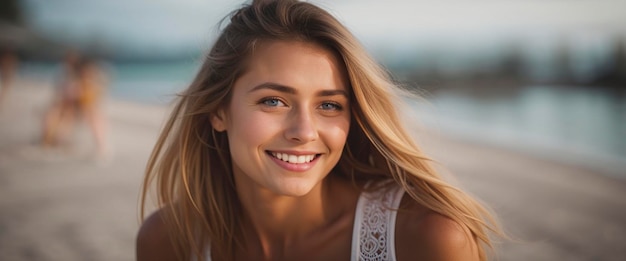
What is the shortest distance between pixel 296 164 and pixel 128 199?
4.49 m

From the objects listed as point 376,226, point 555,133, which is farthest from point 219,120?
point 555,133

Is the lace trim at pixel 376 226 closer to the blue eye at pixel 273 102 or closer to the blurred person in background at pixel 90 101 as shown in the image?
the blue eye at pixel 273 102

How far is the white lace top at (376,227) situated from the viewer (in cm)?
196

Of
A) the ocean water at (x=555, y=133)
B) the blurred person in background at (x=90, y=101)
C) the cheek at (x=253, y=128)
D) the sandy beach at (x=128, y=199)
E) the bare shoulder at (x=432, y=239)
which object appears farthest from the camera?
the ocean water at (x=555, y=133)

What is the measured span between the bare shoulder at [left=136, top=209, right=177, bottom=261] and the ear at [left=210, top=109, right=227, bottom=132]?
23.0 inches

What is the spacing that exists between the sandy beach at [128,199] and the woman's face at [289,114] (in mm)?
643

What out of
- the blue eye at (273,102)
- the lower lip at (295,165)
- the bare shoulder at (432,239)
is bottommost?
the bare shoulder at (432,239)

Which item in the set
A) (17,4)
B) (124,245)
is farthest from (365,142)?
(17,4)

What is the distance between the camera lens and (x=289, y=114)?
1.91 m

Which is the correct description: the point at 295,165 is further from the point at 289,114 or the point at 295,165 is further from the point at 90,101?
the point at 90,101

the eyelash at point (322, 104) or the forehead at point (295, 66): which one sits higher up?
the forehead at point (295, 66)

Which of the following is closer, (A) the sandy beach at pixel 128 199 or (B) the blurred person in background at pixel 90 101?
(A) the sandy beach at pixel 128 199

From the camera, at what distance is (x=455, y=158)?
949 cm

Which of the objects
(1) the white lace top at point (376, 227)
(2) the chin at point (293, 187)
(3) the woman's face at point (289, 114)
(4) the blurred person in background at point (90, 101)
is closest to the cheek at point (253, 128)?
(3) the woman's face at point (289, 114)
